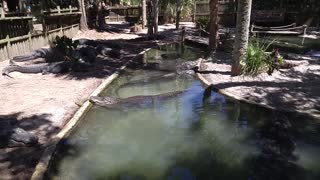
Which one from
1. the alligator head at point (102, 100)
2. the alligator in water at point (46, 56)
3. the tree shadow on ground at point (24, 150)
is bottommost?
the tree shadow on ground at point (24, 150)

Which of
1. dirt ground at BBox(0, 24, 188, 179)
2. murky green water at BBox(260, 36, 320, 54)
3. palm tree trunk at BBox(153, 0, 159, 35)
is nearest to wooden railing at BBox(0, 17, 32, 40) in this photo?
dirt ground at BBox(0, 24, 188, 179)

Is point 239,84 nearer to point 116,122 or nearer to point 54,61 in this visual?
point 116,122

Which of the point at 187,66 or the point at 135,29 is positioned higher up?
the point at 135,29

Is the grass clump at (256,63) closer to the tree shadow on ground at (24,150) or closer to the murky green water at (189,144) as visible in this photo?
the murky green water at (189,144)

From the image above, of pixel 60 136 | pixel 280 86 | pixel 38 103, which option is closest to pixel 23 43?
pixel 38 103

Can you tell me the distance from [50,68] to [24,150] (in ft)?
19.3

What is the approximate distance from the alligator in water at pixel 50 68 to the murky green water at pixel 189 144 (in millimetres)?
3750

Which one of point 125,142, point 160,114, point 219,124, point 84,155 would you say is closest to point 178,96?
point 160,114

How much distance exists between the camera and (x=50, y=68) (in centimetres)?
1146

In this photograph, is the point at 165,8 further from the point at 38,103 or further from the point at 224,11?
the point at 38,103

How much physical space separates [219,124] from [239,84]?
237 centimetres

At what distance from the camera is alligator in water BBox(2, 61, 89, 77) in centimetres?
1116

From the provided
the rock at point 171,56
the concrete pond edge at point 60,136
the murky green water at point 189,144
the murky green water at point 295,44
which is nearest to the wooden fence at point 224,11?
the murky green water at point 295,44

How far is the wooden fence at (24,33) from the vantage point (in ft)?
42.1
